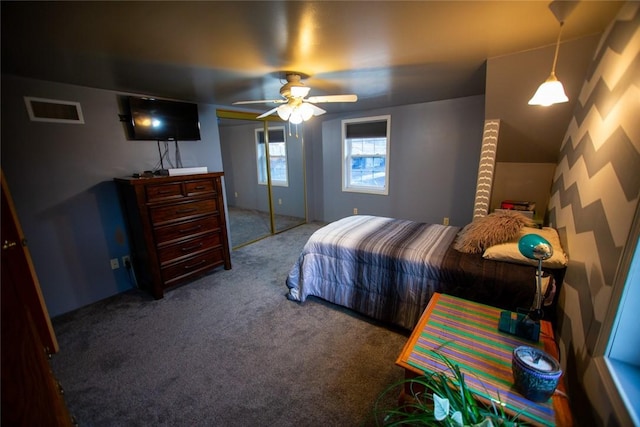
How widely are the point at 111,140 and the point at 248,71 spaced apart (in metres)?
1.71

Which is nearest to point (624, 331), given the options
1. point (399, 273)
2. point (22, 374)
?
point (399, 273)

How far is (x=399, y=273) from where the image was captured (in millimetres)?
2096

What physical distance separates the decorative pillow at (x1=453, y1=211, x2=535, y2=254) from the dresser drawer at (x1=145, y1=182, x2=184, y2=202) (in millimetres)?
2719

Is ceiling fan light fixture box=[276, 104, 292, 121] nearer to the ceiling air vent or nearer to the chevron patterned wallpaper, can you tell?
the ceiling air vent

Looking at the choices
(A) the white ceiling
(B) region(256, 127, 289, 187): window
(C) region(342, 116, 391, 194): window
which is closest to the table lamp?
(A) the white ceiling

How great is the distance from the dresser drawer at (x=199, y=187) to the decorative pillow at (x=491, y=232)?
2.62 metres

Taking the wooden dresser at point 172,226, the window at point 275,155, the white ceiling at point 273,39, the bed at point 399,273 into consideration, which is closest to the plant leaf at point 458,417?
the bed at point 399,273

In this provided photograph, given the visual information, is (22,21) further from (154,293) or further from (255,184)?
(255,184)

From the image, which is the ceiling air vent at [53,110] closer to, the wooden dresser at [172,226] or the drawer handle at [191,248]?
the wooden dresser at [172,226]

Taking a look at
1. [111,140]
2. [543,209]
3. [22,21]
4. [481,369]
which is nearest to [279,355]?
[481,369]

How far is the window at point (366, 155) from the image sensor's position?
4.30 metres

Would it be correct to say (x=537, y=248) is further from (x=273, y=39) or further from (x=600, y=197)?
(x=273, y=39)

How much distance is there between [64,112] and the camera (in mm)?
2365

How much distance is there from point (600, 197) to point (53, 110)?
3.93m
